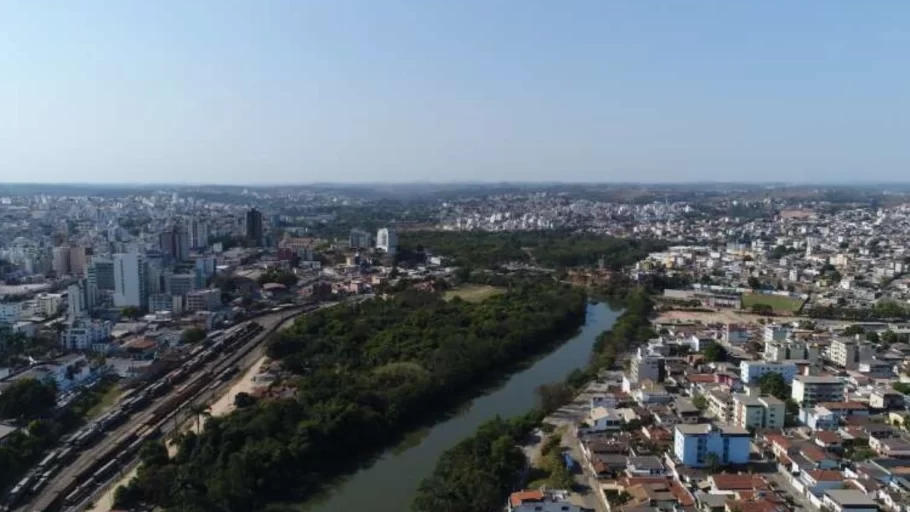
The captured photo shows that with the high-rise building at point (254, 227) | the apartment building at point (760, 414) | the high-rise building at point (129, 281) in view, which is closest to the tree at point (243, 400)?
the apartment building at point (760, 414)

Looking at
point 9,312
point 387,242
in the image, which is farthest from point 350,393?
point 387,242

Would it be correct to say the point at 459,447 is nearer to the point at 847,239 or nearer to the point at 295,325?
the point at 295,325

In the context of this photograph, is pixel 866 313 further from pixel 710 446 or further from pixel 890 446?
pixel 710 446

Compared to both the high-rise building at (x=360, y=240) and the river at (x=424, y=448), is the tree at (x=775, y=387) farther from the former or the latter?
the high-rise building at (x=360, y=240)

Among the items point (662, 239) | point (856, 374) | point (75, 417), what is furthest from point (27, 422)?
point (662, 239)

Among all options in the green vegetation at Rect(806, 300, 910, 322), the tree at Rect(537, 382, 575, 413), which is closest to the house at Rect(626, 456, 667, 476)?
the tree at Rect(537, 382, 575, 413)
